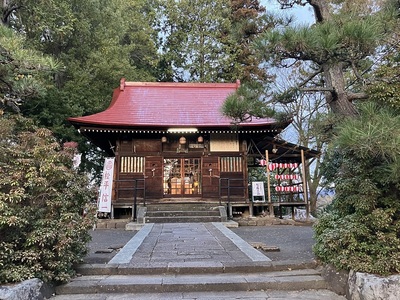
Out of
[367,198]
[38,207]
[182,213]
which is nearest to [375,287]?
[367,198]

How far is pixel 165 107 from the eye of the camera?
43.1 ft

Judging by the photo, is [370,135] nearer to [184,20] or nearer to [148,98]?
[148,98]

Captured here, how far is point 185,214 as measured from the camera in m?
10.3

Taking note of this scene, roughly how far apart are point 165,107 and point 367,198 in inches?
405

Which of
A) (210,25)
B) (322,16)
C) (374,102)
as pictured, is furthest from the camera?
(210,25)

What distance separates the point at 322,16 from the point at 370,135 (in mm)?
2703

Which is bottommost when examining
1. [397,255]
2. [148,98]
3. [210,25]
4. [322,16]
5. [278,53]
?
[397,255]

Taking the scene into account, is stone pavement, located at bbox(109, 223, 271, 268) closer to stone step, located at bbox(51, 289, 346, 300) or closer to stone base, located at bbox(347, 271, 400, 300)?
stone step, located at bbox(51, 289, 346, 300)

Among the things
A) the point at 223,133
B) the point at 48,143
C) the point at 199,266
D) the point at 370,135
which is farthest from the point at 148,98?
the point at 370,135

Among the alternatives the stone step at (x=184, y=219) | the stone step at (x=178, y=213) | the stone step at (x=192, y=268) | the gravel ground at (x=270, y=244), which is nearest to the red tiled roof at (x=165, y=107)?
the stone step at (x=178, y=213)

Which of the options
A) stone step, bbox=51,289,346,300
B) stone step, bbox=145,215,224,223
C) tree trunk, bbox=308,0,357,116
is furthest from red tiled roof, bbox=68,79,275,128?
stone step, bbox=51,289,346,300

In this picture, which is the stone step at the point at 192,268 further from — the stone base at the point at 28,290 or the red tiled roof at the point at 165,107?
the red tiled roof at the point at 165,107

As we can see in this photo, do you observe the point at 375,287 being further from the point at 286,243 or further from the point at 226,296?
the point at 286,243

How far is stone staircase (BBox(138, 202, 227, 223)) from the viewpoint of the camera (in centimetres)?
988
